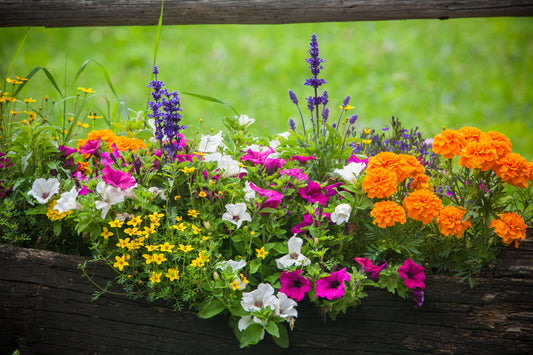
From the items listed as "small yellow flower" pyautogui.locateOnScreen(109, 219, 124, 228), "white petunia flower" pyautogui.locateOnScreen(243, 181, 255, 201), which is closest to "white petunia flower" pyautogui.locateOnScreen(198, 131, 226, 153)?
"white petunia flower" pyautogui.locateOnScreen(243, 181, 255, 201)

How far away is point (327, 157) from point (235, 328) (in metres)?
0.76

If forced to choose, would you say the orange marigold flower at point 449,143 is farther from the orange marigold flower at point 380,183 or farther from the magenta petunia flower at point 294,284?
the magenta petunia flower at point 294,284

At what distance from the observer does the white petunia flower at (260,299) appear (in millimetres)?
1607

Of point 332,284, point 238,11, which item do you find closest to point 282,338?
point 332,284

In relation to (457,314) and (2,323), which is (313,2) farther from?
(2,323)

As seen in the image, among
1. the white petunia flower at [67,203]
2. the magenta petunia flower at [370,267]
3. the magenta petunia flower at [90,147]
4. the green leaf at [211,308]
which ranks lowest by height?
the green leaf at [211,308]

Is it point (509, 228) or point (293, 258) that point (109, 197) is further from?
point (509, 228)

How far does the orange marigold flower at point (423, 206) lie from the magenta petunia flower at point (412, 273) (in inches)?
6.3

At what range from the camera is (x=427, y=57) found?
6.21 m

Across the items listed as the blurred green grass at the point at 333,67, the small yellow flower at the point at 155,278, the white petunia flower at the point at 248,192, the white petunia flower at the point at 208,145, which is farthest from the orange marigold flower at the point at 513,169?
the blurred green grass at the point at 333,67

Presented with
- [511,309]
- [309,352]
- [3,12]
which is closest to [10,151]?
[3,12]

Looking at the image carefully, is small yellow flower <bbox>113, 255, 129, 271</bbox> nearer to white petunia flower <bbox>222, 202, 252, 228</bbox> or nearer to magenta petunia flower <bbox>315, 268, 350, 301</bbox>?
white petunia flower <bbox>222, 202, 252, 228</bbox>

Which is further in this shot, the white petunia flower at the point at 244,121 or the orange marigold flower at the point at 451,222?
the white petunia flower at the point at 244,121

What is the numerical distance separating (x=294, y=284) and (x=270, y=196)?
0.33 metres
